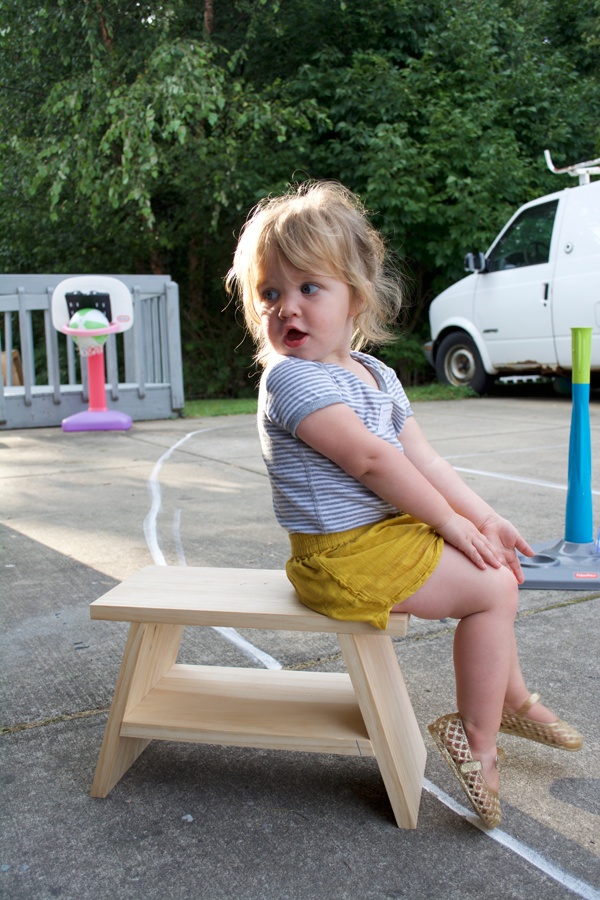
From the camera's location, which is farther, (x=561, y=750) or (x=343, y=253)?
(x=561, y=750)

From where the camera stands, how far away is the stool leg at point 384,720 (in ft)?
5.75

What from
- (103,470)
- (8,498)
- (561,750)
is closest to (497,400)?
(103,470)

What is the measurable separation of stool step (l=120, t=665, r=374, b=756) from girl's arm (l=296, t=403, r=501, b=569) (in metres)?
0.49

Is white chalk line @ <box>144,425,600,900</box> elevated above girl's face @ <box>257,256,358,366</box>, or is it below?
below

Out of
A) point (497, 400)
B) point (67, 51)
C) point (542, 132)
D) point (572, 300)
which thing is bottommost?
point (497, 400)

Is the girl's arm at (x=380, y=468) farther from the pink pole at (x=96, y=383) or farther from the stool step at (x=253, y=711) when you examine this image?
the pink pole at (x=96, y=383)

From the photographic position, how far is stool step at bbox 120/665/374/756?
1841 mm

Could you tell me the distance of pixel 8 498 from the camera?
196 inches

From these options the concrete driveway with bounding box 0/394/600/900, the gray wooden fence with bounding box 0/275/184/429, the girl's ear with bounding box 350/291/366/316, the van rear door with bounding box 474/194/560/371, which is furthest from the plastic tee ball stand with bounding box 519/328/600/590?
the gray wooden fence with bounding box 0/275/184/429

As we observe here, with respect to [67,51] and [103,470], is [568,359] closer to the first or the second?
[103,470]

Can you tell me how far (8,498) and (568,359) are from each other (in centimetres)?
597

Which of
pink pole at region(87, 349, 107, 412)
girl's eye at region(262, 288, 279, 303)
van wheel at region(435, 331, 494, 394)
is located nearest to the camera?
girl's eye at region(262, 288, 279, 303)

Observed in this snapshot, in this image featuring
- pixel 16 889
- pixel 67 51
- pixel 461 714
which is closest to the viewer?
pixel 16 889

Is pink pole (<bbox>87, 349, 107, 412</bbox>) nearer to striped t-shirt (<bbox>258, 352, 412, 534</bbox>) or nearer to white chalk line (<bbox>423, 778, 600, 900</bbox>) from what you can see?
striped t-shirt (<bbox>258, 352, 412, 534</bbox>)
